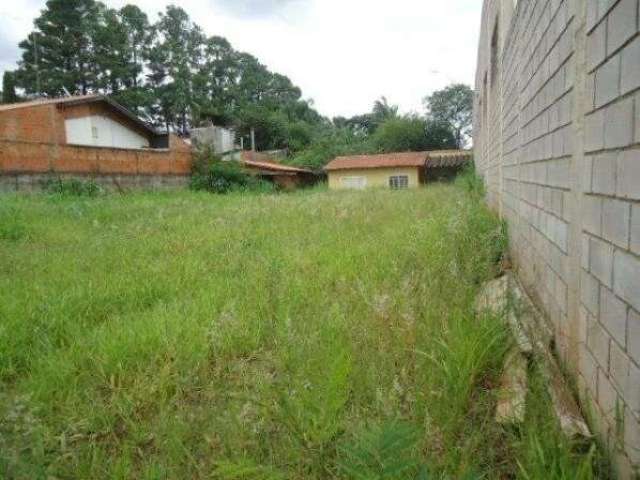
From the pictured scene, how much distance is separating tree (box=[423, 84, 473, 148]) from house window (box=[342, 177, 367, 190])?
57.7 feet

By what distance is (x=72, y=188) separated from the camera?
12.8 m

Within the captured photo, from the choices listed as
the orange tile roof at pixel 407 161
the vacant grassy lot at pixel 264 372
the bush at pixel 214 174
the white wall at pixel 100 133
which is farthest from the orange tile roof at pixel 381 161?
the vacant grassy lot at pixel 264 372

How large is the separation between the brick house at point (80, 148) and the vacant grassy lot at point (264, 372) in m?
9.62

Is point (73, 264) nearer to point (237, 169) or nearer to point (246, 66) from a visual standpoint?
point (237, 169)

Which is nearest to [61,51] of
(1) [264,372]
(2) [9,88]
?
(2) [9,88]

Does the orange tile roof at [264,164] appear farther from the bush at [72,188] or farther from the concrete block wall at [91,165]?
the bush at [72,188]

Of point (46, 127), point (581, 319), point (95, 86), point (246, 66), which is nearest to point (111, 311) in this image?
point (581, 319)

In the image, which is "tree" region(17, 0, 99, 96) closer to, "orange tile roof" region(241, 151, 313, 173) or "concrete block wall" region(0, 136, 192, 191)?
"orange tile roof" region(241, 151, 313, 173)

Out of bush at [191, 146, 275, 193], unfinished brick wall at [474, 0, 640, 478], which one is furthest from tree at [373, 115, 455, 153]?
unfinished brick wall at [474, 0, 640, 478]

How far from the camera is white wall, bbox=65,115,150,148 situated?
18.1 meters

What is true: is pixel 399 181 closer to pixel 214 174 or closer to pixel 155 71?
pixel 214 174

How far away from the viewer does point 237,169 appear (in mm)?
18906

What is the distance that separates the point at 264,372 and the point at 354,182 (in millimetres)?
24686

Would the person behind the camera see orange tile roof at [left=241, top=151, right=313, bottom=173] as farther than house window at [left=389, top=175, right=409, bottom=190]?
No
